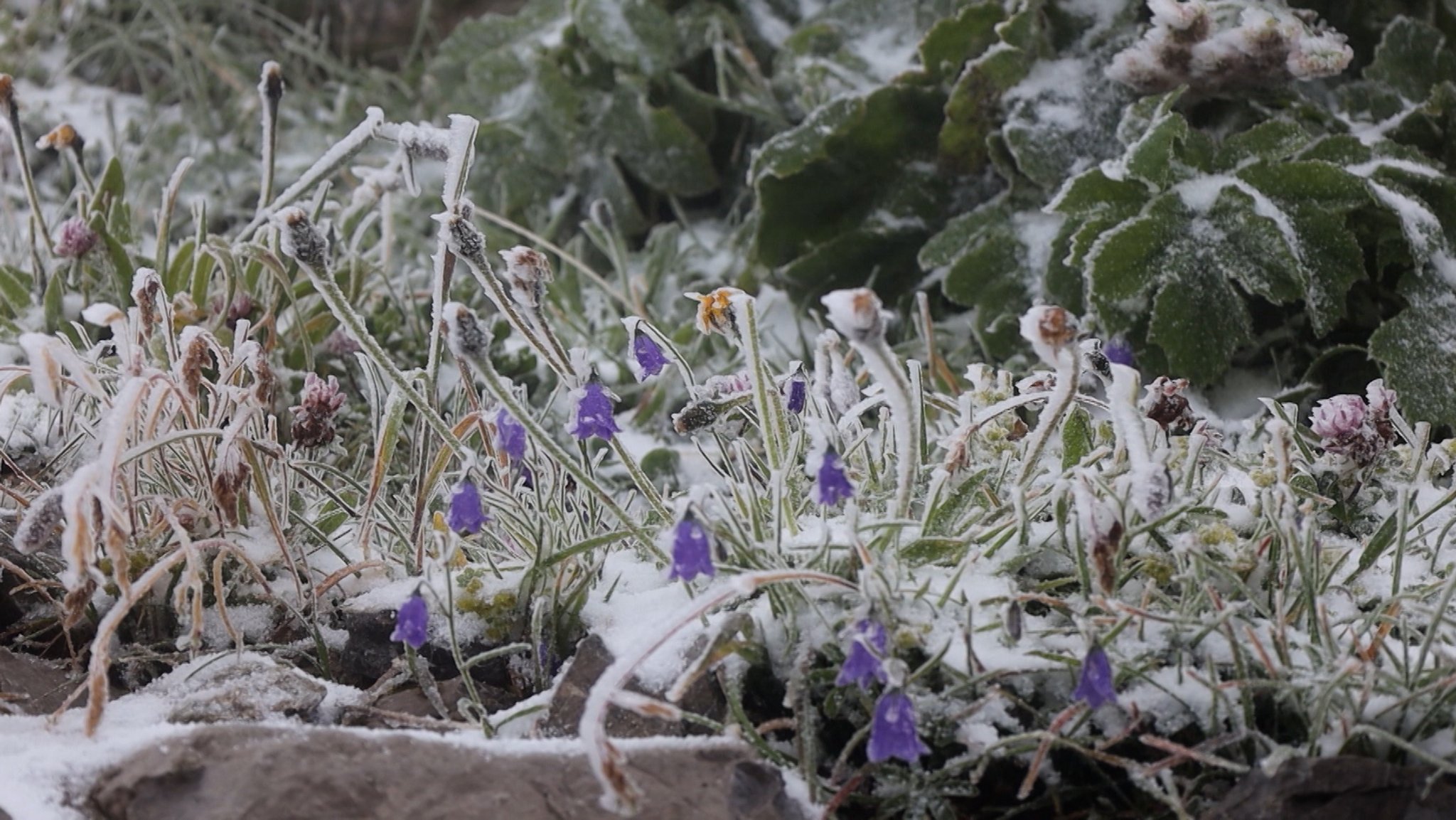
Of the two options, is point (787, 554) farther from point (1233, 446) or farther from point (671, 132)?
point (671, 132)

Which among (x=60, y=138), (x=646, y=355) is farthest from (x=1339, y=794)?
(x=60, y=138)

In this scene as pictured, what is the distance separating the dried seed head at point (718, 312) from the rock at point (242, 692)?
53 centimetres

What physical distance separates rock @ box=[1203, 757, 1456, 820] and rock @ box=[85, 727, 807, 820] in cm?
36

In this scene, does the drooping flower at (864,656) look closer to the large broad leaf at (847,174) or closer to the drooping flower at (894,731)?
the drooping flower at (894,731)

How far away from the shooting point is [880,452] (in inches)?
56.0

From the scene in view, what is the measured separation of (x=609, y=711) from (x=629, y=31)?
1946 mm

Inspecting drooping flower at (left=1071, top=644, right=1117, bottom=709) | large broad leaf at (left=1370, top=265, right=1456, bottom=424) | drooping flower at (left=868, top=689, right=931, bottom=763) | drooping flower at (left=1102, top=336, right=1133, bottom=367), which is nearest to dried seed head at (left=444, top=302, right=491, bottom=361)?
drooping flower at (left=868, top=689, right=931, bottom=763)

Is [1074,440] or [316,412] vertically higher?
[316,412]

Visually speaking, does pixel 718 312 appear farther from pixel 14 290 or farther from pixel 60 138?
pixel 14 290

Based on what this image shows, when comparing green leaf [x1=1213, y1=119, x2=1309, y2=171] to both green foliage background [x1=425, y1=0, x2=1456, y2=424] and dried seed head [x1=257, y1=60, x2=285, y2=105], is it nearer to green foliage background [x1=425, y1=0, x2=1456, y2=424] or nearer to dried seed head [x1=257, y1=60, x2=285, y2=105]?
green foliage background [x1=425, y1=0, x2=1456, y2=424]

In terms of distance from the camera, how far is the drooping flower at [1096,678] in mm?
946

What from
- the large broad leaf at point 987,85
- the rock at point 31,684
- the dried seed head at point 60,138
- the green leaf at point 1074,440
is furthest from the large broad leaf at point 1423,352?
the dried seed head at point 60,138

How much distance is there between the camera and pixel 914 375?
1.29m

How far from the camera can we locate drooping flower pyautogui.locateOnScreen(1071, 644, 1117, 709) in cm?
95
